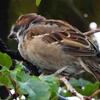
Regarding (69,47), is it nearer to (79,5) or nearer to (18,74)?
(18,74)

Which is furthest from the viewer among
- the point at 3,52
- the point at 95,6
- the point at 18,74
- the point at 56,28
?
the point at 95,6

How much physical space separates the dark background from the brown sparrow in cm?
211

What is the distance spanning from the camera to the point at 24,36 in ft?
6.96

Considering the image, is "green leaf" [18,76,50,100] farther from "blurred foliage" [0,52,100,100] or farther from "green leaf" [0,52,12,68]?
"green leaf" [0,52,12,68]

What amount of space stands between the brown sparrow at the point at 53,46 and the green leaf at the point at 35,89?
0.62 metres

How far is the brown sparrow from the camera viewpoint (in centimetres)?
198

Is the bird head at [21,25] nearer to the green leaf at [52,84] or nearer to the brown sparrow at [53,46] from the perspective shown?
the brown sparrow at [53,46]

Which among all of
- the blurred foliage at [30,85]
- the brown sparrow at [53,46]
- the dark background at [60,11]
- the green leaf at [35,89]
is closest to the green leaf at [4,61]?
the blurred foliage at [30,85]

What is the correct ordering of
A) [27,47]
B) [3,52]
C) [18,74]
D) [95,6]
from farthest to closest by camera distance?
[95,6]
[27,47]
[3,52]
[18,74]

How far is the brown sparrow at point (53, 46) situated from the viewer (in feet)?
6.48

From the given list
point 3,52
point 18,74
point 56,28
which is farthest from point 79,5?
point 18,74

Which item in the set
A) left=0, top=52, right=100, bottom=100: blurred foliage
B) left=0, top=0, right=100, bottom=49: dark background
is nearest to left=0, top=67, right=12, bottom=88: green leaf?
left=0, top=52, right=100, bottom=100: blurred foliage

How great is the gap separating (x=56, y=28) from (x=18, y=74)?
908 mm

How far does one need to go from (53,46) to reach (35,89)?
0.87 meters
